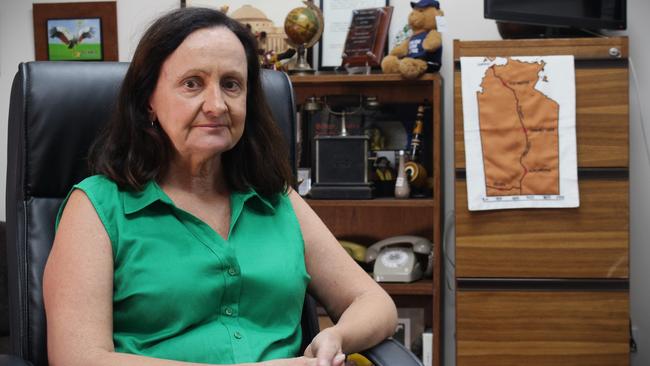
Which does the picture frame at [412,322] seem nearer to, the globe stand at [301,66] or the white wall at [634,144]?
the white wall at [634,144]

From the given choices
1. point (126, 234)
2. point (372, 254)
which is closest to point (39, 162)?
point (126, 234)

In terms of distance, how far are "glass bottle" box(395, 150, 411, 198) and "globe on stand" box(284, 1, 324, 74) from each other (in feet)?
1.55

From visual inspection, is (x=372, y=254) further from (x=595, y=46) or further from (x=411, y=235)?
(x=595, y=46)

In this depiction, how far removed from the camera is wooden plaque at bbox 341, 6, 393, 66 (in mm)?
3098

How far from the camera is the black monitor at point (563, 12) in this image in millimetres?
2799

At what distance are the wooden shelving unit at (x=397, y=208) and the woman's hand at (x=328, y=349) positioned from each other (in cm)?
163

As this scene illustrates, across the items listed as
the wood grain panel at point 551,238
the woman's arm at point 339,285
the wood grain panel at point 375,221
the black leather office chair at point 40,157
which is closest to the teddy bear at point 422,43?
the wood grain panel at point 551,238

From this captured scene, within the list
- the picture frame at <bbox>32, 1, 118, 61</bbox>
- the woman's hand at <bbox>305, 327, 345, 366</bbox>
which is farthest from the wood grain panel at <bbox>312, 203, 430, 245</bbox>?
the woman's hand at <bbox>305, 327, 345, 366</bbox>

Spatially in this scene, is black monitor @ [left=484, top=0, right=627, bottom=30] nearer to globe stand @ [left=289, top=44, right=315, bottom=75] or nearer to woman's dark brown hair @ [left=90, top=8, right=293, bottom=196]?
globe stand @ [left=289, top=44, right=315, bottom=75]

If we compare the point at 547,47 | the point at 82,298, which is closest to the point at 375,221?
the point at 547,47

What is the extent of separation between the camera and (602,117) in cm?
272

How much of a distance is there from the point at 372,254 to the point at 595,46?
3.59 ft

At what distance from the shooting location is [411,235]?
3.29 m

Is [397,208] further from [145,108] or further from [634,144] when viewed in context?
[145,108]
